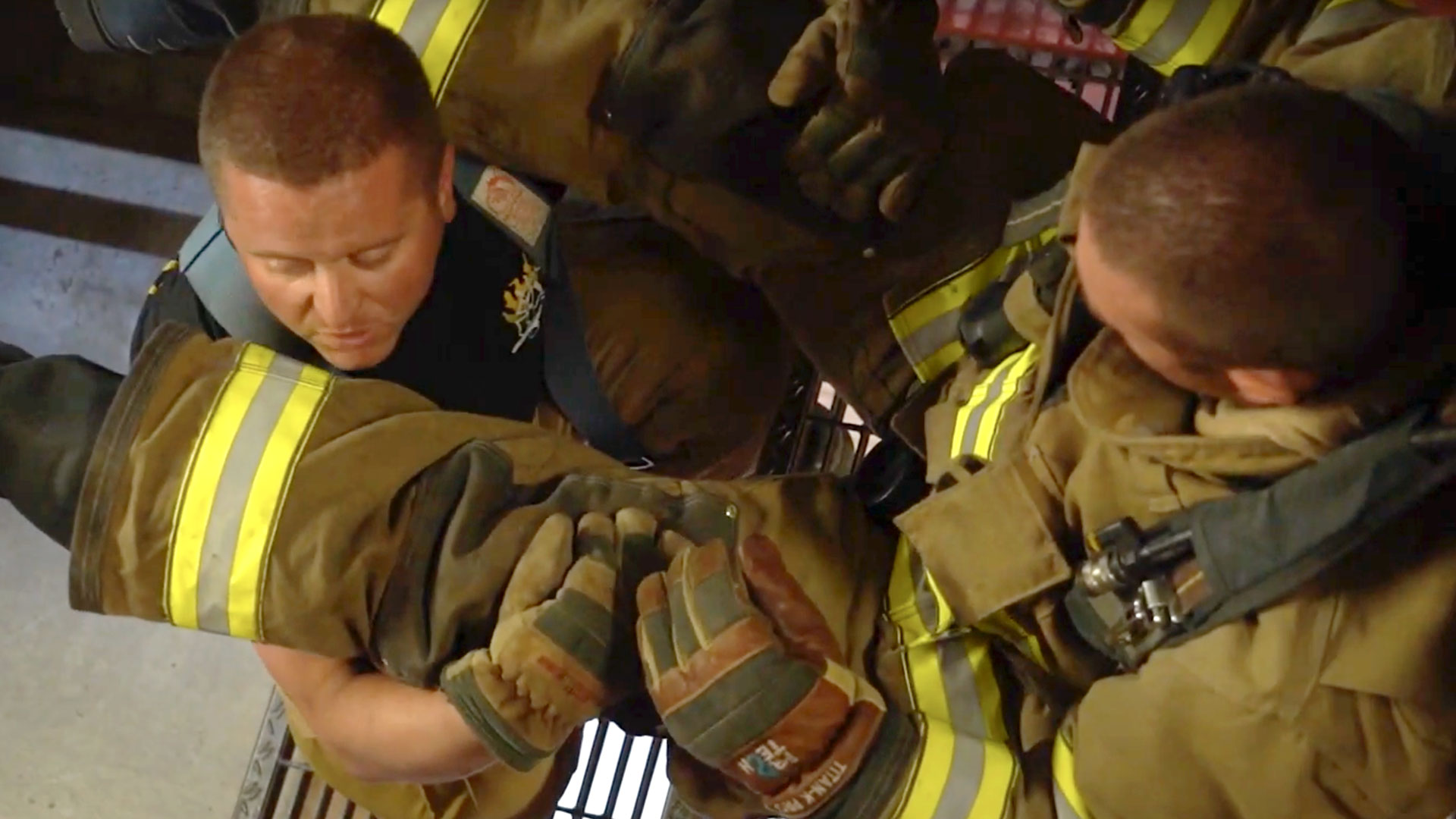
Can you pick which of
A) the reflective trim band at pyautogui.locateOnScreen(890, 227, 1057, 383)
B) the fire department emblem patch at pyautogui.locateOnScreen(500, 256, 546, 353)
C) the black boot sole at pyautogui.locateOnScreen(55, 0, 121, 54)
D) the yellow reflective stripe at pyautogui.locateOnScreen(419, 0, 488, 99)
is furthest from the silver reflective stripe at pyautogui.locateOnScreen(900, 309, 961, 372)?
the black boot sole at pyautogui.locateOnScreen(55, 0, 121, 54)

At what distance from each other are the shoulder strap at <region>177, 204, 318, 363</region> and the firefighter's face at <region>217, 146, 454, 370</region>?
20 mm

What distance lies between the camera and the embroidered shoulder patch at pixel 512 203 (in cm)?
100

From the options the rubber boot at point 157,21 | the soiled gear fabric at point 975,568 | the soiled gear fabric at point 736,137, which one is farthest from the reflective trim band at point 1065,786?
the rubber boot at point 157,21

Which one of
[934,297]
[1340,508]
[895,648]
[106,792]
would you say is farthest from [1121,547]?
[106,792]

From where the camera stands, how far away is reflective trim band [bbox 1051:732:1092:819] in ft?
2.66

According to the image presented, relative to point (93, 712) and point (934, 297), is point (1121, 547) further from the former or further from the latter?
point (93, 712)

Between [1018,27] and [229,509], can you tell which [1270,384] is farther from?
[1018,27]

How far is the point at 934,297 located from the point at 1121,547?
0.37 metres

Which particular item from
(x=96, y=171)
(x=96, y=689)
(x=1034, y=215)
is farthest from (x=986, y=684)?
(x=96, y=171)

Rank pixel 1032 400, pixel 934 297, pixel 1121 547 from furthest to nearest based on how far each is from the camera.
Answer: pixel 934 297
pixel 1032 400
pixel 1121 547

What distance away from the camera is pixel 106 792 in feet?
4.99

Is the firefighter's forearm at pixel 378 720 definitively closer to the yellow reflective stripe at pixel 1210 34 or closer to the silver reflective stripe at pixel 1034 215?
the silver reflective stripe at pixel 1034 215

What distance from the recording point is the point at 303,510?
74 cm

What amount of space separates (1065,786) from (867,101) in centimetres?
51
